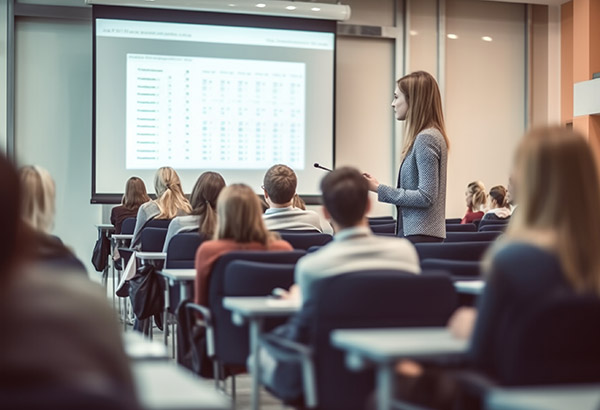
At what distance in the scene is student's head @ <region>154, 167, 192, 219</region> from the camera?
6578 mm

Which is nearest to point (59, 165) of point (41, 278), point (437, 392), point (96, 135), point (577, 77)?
point (96, 135)

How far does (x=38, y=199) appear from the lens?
2.91 metres

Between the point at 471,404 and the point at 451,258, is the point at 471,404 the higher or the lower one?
the lower one

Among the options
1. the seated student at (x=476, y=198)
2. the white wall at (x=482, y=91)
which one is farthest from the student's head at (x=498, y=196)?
the white wall at (x=482, y=91)

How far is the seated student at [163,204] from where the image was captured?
647 cm

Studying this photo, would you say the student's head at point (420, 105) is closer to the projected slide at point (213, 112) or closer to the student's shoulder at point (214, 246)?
the student's shoulder at point (214, 246)

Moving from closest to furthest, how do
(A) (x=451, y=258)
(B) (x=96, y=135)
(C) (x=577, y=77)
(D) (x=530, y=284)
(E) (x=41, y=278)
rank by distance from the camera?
1. (E) (x=41, y=278)
2. (D) (x=530, y=284)
3. (A) (x=451, y=258)
4. (B) (x=96, y=135)
5. (C) (x=577, y=77)

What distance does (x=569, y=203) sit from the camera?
192cm

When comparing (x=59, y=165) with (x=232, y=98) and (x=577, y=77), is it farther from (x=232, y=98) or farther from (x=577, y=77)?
(x=577, y=77)

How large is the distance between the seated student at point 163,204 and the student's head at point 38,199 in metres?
3.38

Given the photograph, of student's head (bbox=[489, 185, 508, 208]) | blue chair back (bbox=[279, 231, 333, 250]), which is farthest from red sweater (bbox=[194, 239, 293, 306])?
student's head (bbox=[489, 185, 508, 208])

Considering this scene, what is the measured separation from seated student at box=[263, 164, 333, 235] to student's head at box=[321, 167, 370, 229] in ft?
5.83

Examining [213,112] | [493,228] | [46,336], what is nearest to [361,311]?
[46,336]

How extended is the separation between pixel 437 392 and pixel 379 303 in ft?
0.95
